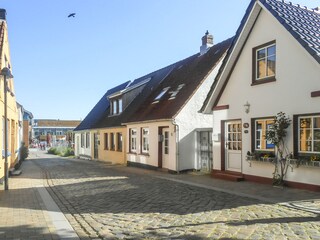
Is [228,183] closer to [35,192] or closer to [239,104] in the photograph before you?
[239,104]

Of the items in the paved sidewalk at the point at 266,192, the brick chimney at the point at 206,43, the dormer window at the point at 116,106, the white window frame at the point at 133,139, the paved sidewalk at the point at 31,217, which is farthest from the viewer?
the dormer window at the point at 116,106

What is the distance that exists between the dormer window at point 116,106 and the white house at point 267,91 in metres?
12.0

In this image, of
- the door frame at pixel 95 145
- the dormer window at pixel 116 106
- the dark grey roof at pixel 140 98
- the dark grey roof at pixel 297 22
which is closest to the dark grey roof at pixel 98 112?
the door frame at pixel 95 145

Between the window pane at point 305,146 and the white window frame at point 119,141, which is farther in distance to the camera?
the white window frame at point 119,141

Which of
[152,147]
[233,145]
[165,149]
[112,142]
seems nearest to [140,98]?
[112,142]

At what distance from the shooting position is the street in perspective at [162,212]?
666 cm

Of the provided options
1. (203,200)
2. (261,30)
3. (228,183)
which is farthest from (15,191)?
(261,30)

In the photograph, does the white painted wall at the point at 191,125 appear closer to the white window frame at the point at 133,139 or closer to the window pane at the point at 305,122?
the white window frame at the point at 133,139

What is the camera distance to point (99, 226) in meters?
7.30

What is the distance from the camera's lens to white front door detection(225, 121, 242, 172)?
14.2 meters

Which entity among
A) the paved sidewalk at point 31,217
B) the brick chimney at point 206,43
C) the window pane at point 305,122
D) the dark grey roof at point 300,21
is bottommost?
the paved sidewalk at point 31,217

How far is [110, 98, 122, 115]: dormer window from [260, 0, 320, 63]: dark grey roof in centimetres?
1568

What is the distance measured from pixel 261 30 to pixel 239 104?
114 inches

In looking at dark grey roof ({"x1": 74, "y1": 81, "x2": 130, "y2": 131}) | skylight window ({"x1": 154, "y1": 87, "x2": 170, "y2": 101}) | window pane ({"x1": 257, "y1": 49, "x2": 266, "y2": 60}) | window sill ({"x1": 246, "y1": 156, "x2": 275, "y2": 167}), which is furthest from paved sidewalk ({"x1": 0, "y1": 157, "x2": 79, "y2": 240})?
dark grey roof ({"x1": 74, "y1": 81, "x2": 130, "y2": 131})
